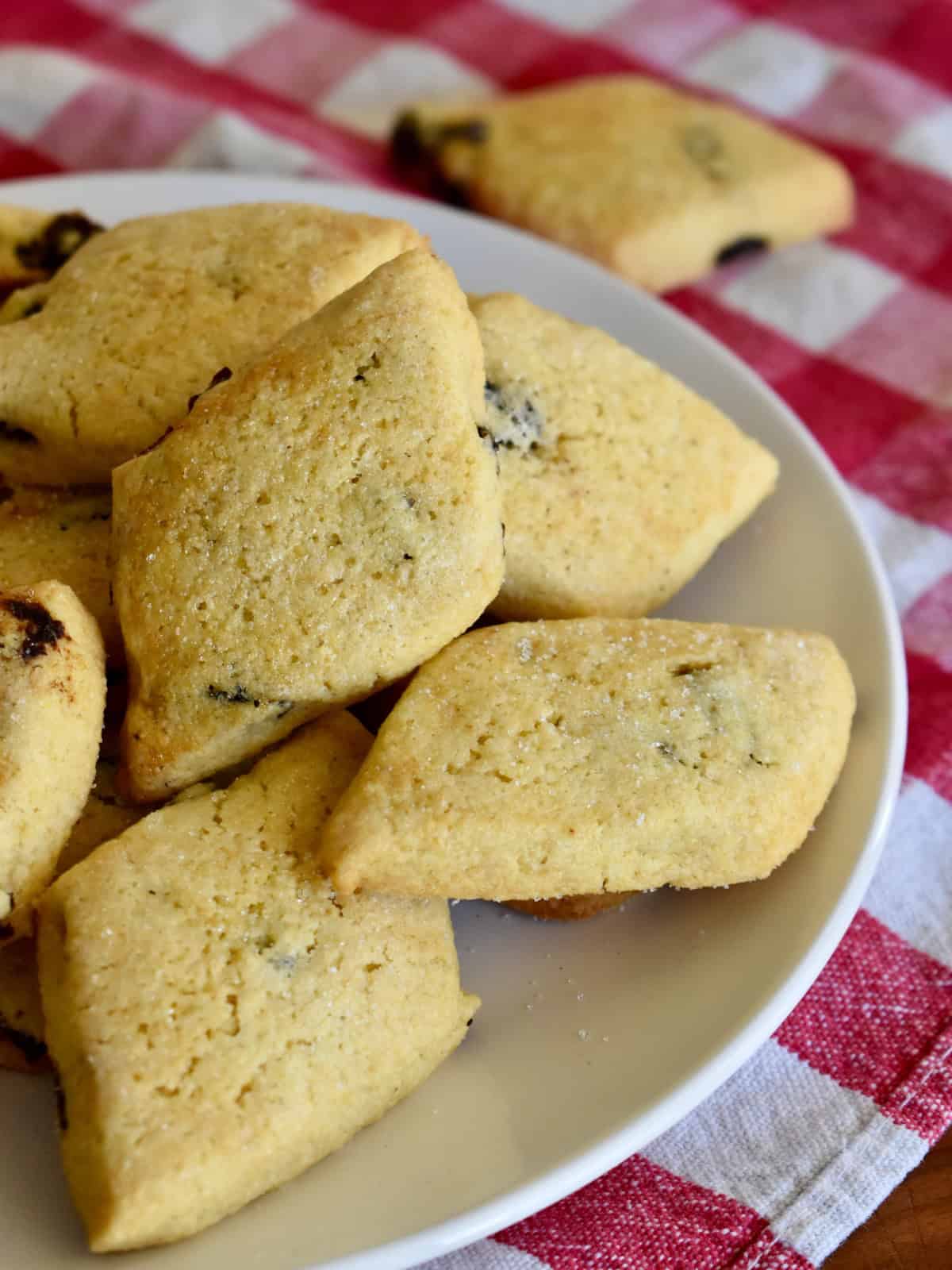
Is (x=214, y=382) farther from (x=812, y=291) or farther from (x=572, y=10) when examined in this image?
(x=572, y=10)

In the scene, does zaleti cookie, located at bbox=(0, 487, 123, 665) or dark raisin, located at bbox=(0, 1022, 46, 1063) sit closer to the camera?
dark raisin, located at bbox=(0, 1022, 46, 1063)

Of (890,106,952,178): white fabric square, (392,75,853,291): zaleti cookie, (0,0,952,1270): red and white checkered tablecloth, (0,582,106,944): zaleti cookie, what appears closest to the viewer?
(0,582,106,944): zaleti cookie

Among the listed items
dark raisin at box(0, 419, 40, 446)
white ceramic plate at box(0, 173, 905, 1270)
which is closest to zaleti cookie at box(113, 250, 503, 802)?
dark raisin at box(0, 419, 40, 446)

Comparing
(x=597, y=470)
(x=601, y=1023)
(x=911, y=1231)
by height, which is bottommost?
(x=911, y=1231)

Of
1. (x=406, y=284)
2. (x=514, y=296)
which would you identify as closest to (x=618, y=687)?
(x=406, y=284)

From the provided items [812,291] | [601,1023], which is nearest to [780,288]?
[812,291]

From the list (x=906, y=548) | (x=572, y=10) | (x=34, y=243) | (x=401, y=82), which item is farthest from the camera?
(x=572, y=10)

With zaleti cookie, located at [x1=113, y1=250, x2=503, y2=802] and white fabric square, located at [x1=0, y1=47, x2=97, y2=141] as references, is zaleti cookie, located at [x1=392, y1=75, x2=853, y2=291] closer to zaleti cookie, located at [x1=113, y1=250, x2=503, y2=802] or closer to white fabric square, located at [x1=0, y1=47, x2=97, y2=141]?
white fabric square, located at [x1=0, y1=47, x2=97, y2=141]

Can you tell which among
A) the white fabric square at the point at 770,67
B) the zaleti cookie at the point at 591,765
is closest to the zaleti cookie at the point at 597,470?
the zaleti cookie at the point at 591,765
